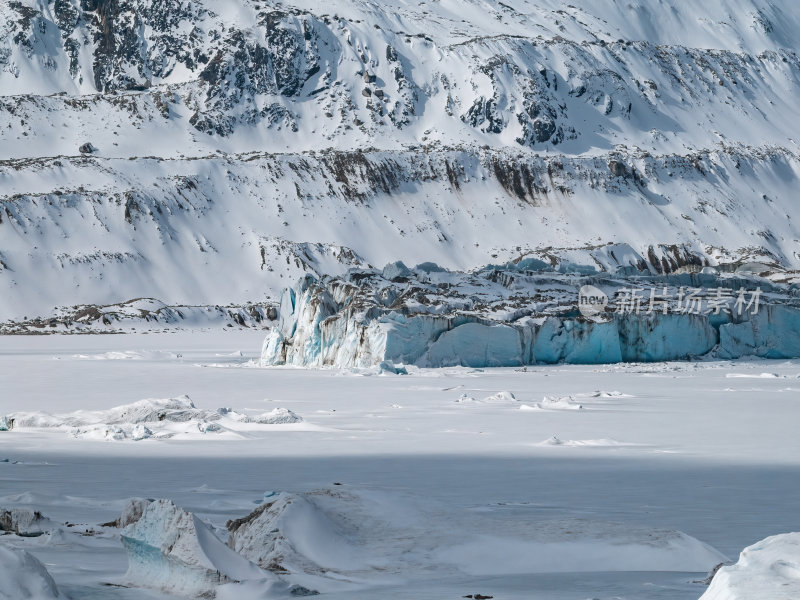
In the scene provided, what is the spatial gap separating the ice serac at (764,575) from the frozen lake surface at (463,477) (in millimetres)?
681

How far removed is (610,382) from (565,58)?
4605 inches

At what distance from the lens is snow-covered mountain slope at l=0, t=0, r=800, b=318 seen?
104 metres

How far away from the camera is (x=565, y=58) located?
139 m

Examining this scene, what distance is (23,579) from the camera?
16.5 feet


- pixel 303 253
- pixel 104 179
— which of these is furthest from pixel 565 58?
pixel 104 179

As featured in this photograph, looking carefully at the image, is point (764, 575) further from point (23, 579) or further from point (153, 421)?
point (153, 421)

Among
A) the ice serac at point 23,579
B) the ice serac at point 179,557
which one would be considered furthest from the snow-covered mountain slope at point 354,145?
the ice serac at point 23,579

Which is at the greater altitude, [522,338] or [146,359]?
[522,338]

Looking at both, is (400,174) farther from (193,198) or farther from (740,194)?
(740,194)

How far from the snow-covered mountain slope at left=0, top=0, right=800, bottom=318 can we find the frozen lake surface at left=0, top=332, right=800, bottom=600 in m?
76.9

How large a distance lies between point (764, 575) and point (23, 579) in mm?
3339

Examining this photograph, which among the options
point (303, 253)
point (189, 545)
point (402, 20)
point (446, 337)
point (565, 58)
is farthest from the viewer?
point (402, 20)

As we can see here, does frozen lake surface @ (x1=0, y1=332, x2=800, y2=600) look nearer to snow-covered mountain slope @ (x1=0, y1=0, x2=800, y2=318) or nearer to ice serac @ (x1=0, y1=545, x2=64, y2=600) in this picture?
ice serac @ (x1=0, y1=545, x2=64, y2=600)

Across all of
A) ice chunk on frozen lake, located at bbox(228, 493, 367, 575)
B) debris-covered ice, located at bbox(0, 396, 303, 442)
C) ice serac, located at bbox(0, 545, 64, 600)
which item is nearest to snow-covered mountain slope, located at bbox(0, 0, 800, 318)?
debris-covered ice, located at bbox(0, 396, 303, 442)
